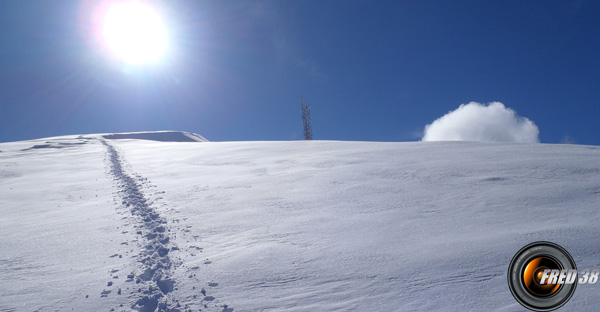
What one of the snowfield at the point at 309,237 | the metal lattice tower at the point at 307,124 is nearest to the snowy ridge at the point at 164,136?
the metal lattice tower at the point at 307,124

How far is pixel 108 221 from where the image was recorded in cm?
595

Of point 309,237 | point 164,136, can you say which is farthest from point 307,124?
point 309,237

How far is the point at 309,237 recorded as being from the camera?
4652 mm

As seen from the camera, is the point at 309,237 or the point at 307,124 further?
the point at 307,124

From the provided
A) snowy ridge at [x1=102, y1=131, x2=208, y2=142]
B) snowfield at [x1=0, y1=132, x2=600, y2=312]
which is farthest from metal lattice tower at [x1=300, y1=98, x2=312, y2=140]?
snowfield at [x1=0, y1=132, x2=600, y2=312]

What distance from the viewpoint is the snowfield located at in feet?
10.8

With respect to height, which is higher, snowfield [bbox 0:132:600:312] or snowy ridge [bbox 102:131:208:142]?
snowy ridge [bbox 102:131:208:142]

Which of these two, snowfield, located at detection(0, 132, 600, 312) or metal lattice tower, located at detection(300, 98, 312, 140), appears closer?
snowfield, located at detection(0, 132, 600, 312)

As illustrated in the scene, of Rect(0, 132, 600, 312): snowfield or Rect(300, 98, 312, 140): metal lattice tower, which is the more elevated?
Rect(300, 98, 312, 140): metal lattice tower

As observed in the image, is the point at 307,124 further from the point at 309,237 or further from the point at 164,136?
the point at 309,237

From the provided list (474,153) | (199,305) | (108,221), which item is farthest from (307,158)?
(199,305)

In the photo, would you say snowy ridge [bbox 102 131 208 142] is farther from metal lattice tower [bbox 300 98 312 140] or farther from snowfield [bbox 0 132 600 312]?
snowfield [bbox 0 132 600 312]

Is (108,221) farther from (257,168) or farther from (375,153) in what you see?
(375,153)

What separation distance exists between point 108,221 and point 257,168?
5159 millimetres
